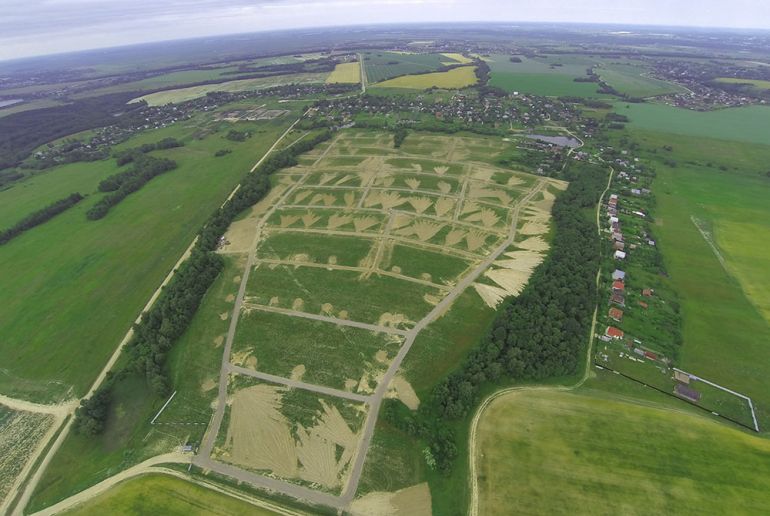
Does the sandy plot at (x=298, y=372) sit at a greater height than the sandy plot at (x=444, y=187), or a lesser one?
lesser

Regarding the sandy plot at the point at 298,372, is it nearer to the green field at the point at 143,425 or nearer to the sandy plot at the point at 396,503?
the green field at the point at 143,425

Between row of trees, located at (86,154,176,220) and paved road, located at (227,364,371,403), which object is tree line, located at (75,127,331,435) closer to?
paved road, located at (227,364,371,403)

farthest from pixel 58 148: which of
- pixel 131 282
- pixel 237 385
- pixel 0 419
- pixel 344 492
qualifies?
pixel 344 492

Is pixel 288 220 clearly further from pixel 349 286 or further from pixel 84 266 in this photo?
pixel 84 266

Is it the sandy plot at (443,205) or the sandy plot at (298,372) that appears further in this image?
the sandy plot at (443,205)

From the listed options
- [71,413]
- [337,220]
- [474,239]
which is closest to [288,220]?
[337,220]

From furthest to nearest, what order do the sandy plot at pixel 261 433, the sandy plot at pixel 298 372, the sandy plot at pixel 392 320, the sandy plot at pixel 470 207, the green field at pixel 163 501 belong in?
1. the sandy plot at pixel 470 207
2. the sandy plot at pixel 392 320
3. the sandy plot at pixel 298 372
4. the sandy plot at pixel 261 433
5. the green field at pixel 163 501

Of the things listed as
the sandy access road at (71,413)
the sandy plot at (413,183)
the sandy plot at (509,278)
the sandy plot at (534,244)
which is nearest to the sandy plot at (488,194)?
the sandy plot at (413,183)

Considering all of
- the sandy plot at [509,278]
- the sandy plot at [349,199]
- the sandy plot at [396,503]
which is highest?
the sandy plot at [349,199]
